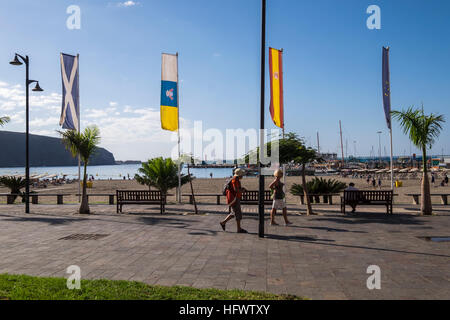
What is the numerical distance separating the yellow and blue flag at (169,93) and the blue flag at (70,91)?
4194mm

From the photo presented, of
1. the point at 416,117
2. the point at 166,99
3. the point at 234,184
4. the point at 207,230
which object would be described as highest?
the point at 166,99

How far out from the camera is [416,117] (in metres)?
12.6

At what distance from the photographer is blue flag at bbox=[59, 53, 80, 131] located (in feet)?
52.4

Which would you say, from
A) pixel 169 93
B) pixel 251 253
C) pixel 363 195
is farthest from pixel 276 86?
pixel 251 253

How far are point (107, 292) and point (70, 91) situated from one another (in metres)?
14.4

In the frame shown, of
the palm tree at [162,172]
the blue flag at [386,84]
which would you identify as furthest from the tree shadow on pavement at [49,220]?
the blue flag at [386,84]

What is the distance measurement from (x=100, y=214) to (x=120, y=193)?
3.69 feet

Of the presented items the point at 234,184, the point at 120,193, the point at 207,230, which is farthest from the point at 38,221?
the point at 234,184

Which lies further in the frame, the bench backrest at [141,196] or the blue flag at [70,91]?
the blue flag at [70,91]

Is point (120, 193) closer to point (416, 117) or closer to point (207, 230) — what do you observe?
point (207, 230)

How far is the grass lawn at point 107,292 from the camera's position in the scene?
13.4 feet

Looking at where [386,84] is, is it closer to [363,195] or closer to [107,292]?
[363,195]

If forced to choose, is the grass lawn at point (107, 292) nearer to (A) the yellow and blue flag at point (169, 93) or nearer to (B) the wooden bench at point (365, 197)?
(B) the wooden bench at point (365, 197)
